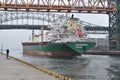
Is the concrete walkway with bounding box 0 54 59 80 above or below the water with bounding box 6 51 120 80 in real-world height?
above

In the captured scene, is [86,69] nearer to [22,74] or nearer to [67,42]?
[22,74]

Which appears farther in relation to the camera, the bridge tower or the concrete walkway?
the bridge tower

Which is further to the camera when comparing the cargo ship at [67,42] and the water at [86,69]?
the cargo ship at [67,42]

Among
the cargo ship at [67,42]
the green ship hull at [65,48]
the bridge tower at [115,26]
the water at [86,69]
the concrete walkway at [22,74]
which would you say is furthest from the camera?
the bridge tower at [115,26]

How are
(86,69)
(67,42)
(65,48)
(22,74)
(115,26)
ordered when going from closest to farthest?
(22,74), (86,69), (67,42), (65,48), (115,26)

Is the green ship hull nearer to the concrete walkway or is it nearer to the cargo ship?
the cargo ship

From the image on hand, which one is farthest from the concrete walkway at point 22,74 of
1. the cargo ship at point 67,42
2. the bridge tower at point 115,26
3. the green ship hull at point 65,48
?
the bridge tower at point 115,26

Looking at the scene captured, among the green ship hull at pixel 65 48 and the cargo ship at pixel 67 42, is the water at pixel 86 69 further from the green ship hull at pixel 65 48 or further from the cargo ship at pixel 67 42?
the cargo ship at pixel 67 42

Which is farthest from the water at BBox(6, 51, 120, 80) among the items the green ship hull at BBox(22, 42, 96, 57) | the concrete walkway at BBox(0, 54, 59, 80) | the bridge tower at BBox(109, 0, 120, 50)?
the bridge tower at BBox(109, 0, 120, 50)

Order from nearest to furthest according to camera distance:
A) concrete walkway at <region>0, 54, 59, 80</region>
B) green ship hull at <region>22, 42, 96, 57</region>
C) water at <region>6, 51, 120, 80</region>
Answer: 1. concrete walkway at <region>0, 54, 59, 80</region>
2. water at <region>6, 51, 120, 80</region>
3. green ship hull at <region>22, 42, 96, 57</region>

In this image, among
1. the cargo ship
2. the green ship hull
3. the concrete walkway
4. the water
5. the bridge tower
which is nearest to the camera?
the concrete walkway

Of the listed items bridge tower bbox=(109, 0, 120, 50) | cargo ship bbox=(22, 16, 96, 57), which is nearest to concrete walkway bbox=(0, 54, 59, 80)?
cargo ship bbox=(22, 16, 96, 57)

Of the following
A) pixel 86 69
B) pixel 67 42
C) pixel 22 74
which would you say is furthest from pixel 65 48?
pixel 22 74

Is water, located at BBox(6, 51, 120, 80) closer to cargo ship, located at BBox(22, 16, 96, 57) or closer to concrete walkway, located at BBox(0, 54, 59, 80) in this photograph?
concrete walkway, located at BBox(0, 54, 59, 80)
